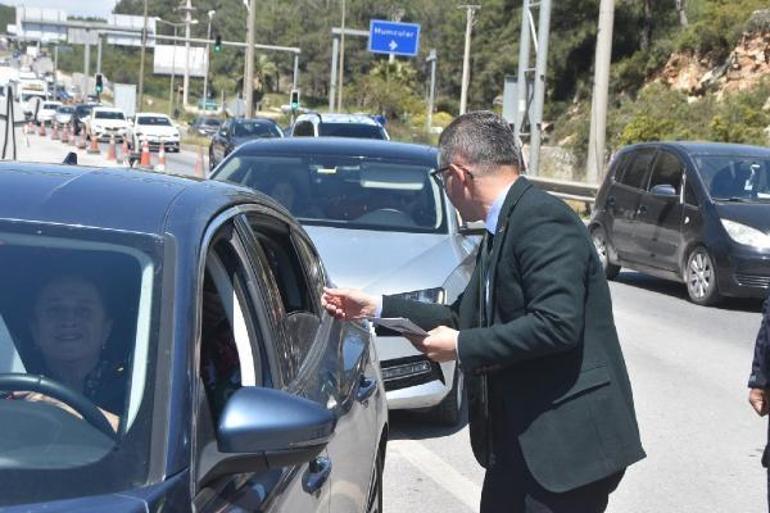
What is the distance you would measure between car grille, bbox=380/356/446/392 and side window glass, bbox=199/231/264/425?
12.3 feet

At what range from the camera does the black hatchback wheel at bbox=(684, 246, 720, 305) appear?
1373 cm

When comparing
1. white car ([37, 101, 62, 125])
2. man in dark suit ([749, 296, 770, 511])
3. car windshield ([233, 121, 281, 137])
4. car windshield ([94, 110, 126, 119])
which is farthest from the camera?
white car ([37, 101, 62, 125])

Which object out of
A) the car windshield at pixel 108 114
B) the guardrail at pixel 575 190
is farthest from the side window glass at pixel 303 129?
the car windshield at pixel 108 114

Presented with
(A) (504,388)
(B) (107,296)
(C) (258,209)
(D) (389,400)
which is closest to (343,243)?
(D) (389,400)

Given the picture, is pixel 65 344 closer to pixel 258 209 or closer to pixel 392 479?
pixel 258 209

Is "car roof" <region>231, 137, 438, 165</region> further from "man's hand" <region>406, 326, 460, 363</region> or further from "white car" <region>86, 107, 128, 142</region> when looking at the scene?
"white car" <region>86, 107, 128, 142</region>

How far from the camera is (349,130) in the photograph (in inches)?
905

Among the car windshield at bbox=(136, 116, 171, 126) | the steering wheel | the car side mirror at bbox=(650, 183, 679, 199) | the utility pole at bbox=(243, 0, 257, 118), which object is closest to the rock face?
the utility pole at bbox=(243, 0, 257, 118)

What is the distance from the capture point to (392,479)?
22.1ft

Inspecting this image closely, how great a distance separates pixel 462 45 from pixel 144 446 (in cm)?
8315

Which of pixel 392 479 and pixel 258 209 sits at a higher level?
pixel 258 209

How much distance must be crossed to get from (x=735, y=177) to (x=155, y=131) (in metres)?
36.2

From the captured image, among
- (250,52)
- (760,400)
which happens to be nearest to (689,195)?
(760,400)

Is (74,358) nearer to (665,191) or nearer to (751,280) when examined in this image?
(751,280)
